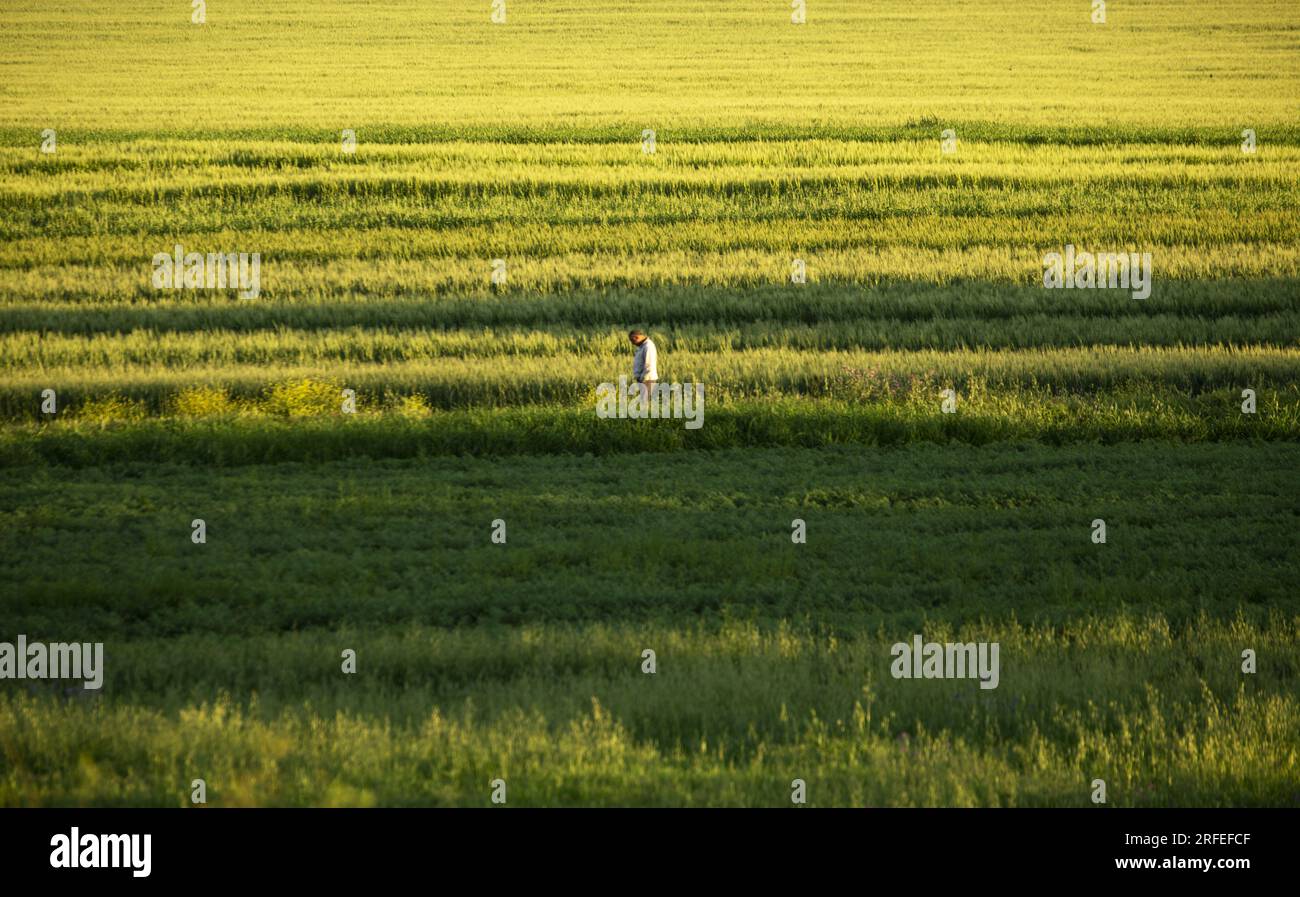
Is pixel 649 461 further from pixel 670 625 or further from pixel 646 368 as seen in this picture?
→ pixel 670 625

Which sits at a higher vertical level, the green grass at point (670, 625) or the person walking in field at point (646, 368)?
the person walking in field at point (646, 368)

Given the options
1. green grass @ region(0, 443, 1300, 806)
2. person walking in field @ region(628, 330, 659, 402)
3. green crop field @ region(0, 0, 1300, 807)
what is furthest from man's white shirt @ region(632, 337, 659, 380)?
green grass @ region(0, 443, 1300, 806)

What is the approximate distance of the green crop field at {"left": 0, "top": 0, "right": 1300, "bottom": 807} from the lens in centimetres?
789

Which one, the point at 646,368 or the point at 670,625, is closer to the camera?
the point at 670,625

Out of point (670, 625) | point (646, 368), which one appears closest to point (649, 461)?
point (646, 368)

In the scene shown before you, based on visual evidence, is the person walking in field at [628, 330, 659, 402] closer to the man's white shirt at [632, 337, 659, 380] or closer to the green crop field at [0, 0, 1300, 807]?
the man's white shirt at [632, 337, 659, 380]

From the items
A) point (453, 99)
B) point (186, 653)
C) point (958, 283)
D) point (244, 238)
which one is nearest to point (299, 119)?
point (453, 99)

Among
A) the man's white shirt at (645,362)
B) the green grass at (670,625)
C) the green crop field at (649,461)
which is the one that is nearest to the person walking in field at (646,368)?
the man's white shirt at (645,362)

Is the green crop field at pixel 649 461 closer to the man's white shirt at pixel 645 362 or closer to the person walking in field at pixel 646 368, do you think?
the person walking in field at pixel 646 368

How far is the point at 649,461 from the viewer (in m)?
16.2

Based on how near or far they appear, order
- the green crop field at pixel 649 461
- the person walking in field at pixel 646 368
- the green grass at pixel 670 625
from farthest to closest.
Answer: the person walking in field at pixel 646 368
the green crop field at pixel 649 461
the green grass at pixel 670 625

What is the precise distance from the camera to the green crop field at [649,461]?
25.9 feet

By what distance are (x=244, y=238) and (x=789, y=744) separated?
24.2 meters
